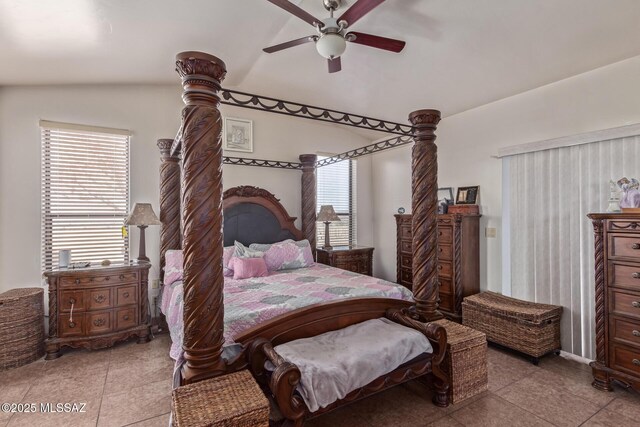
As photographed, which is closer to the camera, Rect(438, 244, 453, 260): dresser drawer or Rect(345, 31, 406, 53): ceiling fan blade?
Rect(345, 31, 406, 53): ceiling fan blade

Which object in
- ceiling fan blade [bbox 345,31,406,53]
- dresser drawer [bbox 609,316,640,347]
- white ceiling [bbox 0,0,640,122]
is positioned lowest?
dresser drawer [bbox 609,316,640,347]

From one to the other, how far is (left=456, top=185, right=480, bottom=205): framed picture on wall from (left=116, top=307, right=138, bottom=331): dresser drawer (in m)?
4.20

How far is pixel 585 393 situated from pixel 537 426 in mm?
759

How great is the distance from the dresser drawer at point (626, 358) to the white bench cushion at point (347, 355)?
63.0 inches

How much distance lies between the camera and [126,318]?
3281 mm

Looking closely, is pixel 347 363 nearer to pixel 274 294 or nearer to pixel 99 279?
pixel 274 294

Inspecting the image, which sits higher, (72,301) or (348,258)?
(348,258)

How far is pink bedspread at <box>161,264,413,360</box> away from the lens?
6.81ft

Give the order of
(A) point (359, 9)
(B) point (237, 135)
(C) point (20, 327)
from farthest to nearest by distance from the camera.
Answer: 1. (B) point (237, 135)
2. (C) point (20, 327)
3. (A) point (359, 9)

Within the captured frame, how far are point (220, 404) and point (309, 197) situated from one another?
3.52 meters

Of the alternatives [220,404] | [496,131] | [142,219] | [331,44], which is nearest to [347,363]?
[220,404]

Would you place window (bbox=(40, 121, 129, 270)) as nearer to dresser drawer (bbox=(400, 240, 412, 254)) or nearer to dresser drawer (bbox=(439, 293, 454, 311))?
dresser drawer (bbox=(400, 240, 412, 254))

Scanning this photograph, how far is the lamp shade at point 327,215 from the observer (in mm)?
4723

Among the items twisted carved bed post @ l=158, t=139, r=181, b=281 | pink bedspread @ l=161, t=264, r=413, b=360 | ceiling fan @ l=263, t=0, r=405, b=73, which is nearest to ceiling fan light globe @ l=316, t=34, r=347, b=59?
ceiling fan @ l=263, t=0, r=405, b=73
